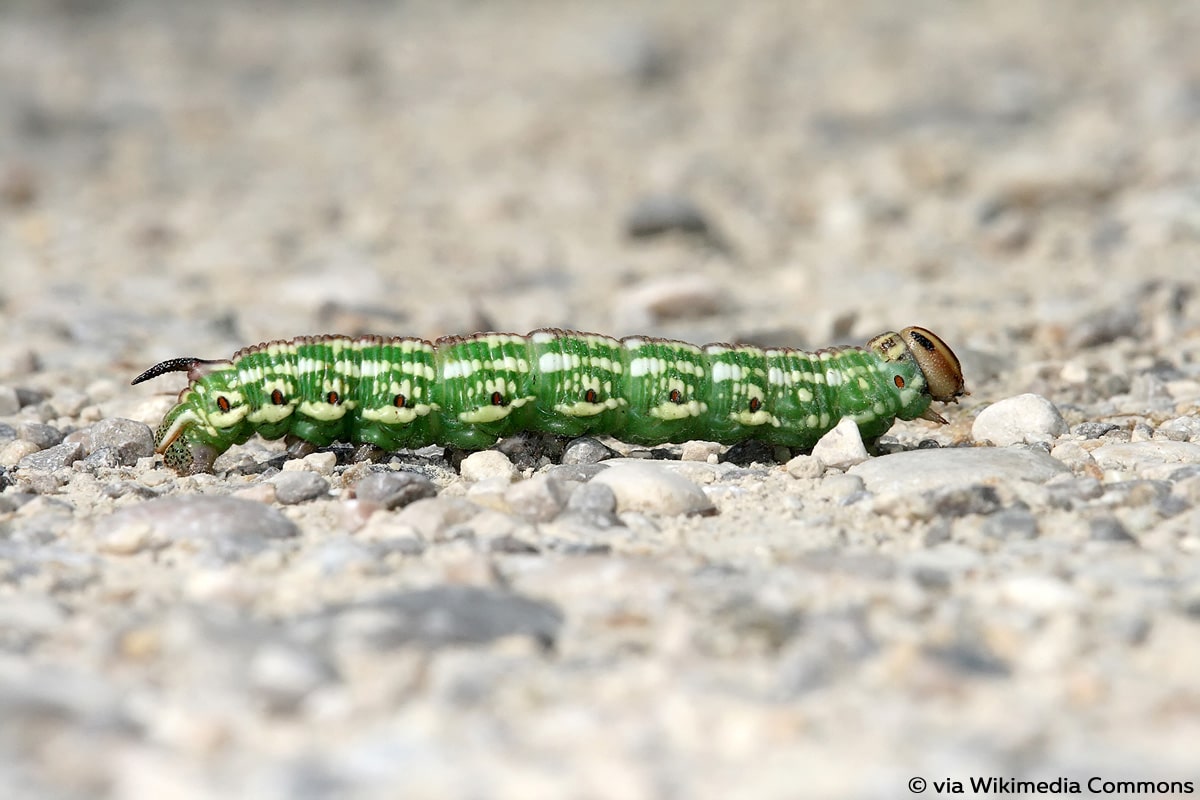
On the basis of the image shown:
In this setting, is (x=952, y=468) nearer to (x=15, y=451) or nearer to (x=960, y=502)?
(x=960, y=502)

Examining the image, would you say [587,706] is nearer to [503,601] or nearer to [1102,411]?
[503,601]

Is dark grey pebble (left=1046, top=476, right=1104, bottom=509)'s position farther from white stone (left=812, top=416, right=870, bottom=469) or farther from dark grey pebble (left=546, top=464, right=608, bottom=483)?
dark grey pebble (left=546, top=464, right=608, bottom=483)

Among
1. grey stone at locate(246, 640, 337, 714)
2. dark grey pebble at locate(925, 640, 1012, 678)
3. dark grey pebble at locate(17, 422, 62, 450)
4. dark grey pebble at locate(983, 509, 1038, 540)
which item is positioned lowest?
dark grey pebble at locate(925, 640, 1012, 678)

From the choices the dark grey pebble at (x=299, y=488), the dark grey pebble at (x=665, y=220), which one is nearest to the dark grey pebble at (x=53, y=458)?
the dark grey pebble at (x=299, y=488)

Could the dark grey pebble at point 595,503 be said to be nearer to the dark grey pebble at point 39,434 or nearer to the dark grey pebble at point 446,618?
the dark grey pebble at point 446,618

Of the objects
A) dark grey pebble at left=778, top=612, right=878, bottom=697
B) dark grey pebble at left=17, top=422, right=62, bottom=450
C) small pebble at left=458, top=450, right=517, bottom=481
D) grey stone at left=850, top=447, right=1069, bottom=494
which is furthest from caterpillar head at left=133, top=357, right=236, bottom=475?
dark grey pebble at left=778, top=612, right=878, bottom=697

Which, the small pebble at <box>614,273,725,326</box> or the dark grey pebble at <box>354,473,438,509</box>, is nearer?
the dark grey pebble at <box>354,473,438,509</box>

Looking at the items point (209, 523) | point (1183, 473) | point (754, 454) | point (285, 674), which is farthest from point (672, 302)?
point (285, 674)
